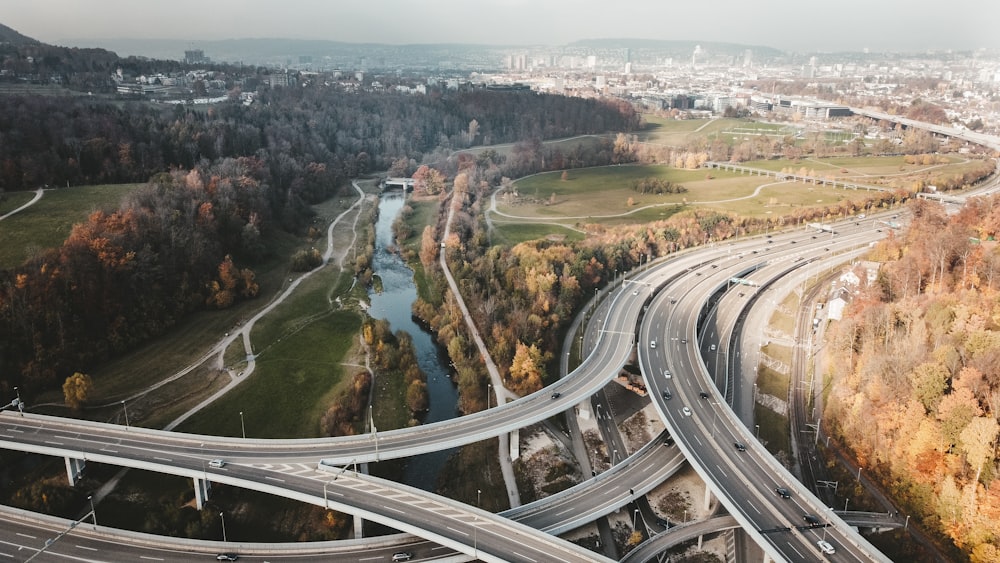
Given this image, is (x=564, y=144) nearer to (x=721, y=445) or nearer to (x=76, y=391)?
(x=721, y=445)

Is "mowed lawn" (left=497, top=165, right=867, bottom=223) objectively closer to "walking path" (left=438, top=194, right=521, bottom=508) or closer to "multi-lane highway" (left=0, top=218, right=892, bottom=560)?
"walking path" (left=438, top=194, right=521, bottom=508)

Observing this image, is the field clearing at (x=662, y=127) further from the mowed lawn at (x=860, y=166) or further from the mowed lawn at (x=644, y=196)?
the mowed lawn at (x=860, y=166)

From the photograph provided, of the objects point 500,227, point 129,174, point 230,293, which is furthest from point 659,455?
point 129,174

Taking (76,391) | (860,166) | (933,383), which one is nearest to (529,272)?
(933,383)

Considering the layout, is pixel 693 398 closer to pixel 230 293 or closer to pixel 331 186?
pixel 230 293

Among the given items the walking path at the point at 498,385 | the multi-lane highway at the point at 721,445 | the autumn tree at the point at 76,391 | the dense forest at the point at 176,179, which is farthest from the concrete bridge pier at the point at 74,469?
the multi-lane highway at the point at 721,445
